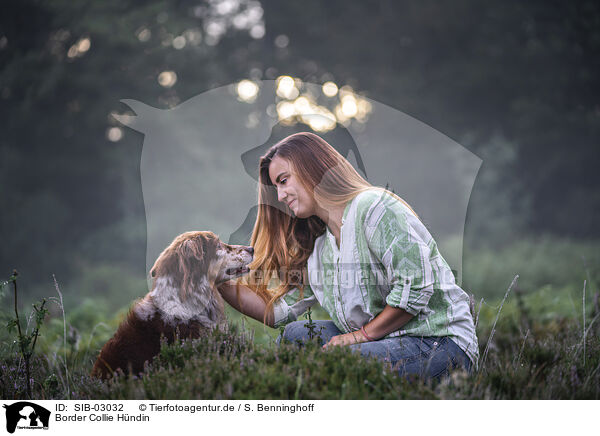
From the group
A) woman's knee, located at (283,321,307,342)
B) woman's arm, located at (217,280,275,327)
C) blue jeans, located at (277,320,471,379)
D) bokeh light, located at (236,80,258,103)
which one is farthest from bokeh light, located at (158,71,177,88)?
blue jeans, located at (277,320,471,379)

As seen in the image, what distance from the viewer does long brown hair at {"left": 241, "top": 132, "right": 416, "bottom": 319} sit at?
3139mm

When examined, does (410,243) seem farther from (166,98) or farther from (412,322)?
(166,98)

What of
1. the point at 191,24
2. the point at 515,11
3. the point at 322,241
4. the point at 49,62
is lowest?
the point at 322,241

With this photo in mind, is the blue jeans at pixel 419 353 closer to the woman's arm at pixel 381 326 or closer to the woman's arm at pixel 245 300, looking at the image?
the woman's arm at pixel 381 326

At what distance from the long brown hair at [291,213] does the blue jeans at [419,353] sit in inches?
31.9

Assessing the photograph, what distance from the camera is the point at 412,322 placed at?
2979 millimetres

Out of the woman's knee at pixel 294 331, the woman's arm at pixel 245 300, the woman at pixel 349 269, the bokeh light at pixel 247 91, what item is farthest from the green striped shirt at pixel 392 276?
the bokeh light at pixel 247 91

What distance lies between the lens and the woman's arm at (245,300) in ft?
11.5

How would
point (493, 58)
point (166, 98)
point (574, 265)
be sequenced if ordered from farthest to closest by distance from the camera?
point (574, 265) → point (493, 58) → point (166, 98)

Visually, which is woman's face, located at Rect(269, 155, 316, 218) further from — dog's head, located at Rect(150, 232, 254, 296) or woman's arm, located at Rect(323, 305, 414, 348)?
woman's arm, located at Rect(323, 305, 414, 348)

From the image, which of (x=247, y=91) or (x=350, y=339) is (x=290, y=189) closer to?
(x=350, y=339)
